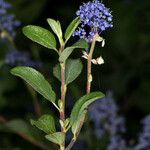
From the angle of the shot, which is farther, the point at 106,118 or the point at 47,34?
the point at 106,118

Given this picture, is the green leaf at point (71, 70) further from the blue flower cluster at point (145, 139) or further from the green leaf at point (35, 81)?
the blue flower cluster at point (145, 139)

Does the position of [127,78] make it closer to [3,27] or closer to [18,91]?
[18,91]

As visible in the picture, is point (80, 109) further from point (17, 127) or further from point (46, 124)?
point (17, 127)

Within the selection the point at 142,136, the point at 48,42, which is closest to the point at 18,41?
the point at 142,136

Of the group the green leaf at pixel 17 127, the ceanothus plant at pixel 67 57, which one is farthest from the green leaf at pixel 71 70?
the green leaf at pixel 17 127

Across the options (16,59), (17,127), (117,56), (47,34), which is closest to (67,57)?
(47,34)

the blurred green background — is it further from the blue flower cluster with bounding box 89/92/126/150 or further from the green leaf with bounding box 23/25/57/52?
the green leaf with bounding box 23/25/57/52
